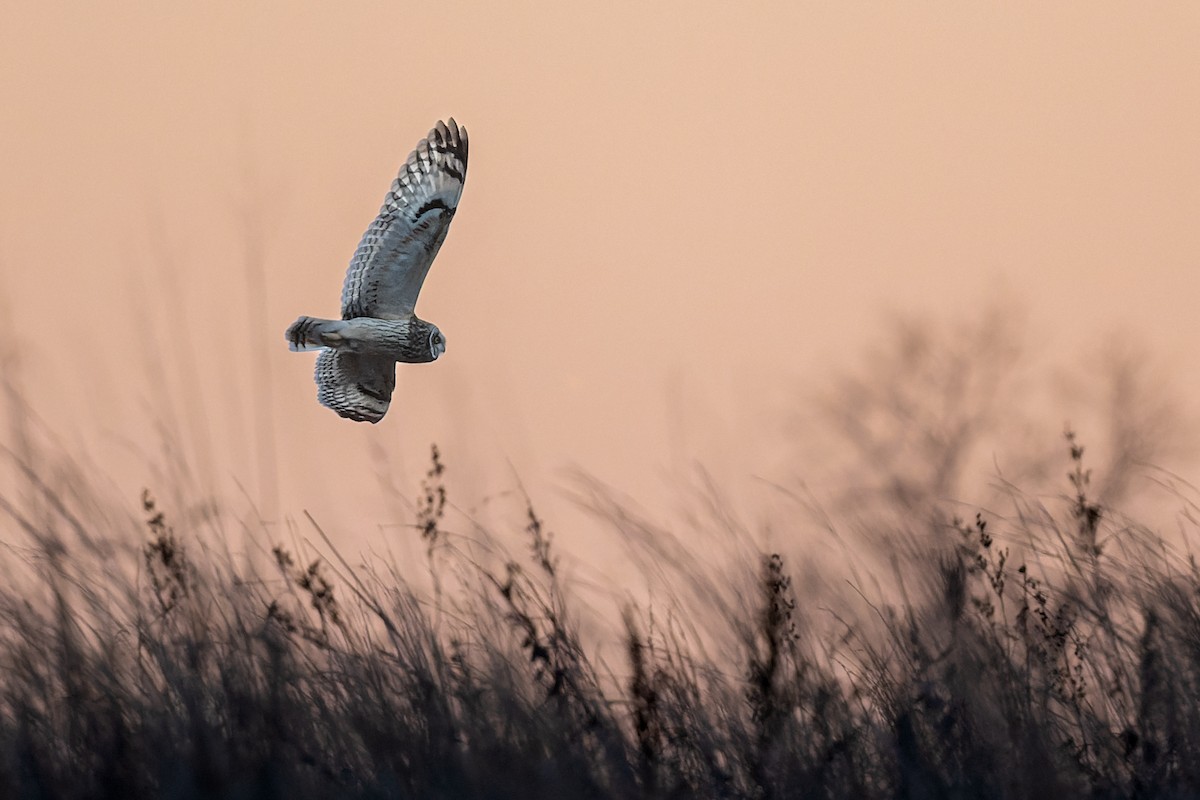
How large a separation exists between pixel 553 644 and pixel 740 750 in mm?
445

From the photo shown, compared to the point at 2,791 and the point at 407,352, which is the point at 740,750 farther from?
the point at 407,352

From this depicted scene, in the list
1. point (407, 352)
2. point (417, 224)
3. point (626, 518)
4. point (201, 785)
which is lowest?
point (201, 785)

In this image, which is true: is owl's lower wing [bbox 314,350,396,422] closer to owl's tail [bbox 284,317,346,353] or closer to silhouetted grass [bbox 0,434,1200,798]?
owl's tail [bbox 284,317,346,353]

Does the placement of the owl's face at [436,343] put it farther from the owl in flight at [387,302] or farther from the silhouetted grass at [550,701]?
the silhouetted grass at [550,701]

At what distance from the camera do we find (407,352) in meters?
5.54

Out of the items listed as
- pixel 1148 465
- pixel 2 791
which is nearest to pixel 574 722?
pixel 2 791

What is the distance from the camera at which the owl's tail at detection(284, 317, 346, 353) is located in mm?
5379

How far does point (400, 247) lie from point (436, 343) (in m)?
0.35

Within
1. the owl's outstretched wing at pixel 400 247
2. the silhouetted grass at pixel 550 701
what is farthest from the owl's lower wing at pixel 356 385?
the silhouetted grass at pixel 550 701

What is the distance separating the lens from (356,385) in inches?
228

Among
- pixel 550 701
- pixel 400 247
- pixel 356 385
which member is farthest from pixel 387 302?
pixel 550 701

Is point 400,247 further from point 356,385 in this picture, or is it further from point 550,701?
point 550,701

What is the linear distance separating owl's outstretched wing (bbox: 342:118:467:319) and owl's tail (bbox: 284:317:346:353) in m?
0.12

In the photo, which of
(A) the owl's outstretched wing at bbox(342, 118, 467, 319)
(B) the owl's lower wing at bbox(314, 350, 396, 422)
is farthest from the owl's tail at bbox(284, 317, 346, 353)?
(B) the owl's lower wing at bbox(314, 350, 396, 422)
